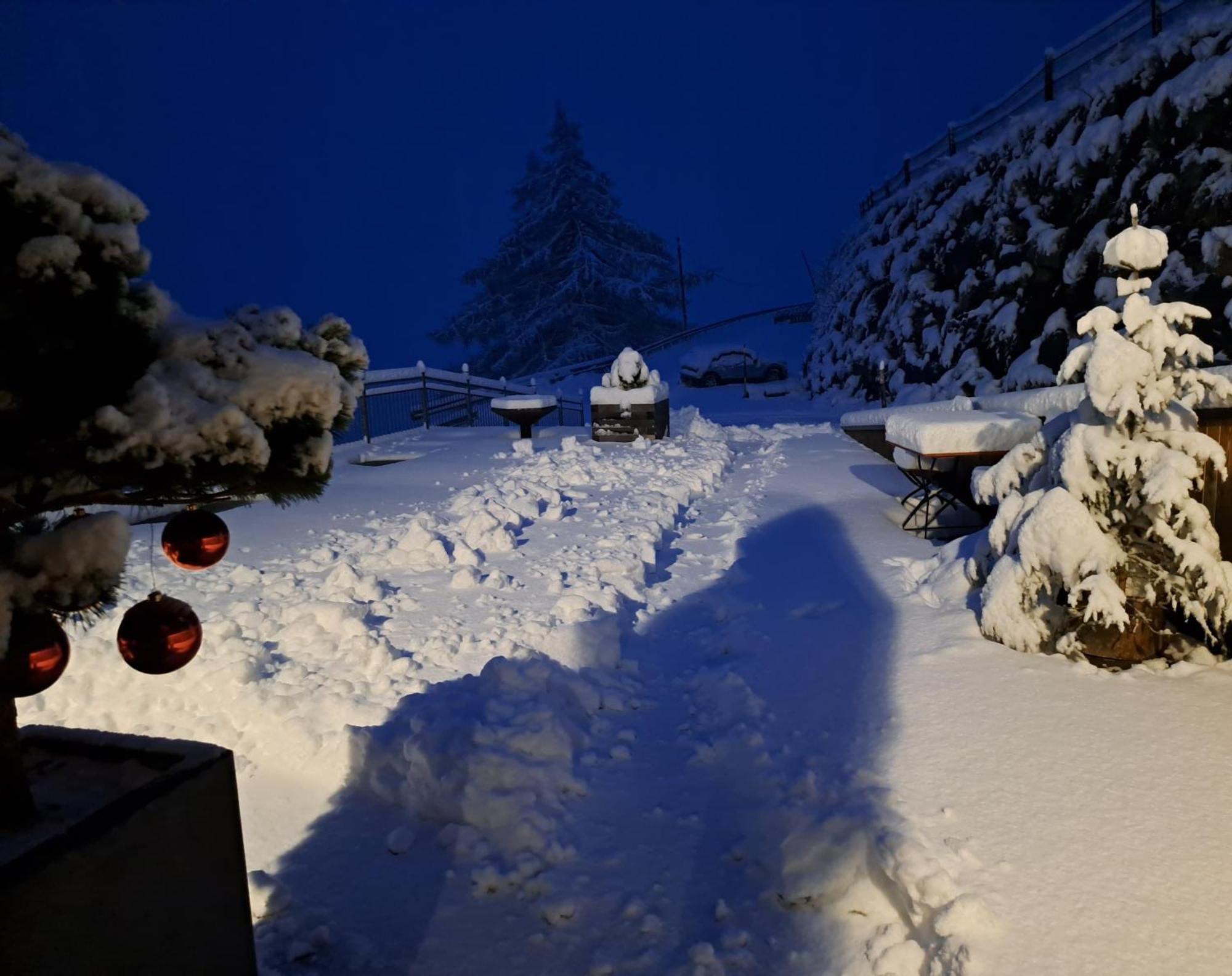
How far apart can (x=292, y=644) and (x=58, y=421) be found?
321 cm

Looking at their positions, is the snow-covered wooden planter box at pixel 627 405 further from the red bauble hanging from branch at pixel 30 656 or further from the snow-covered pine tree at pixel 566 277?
the snow-covered pine tree at pixel 566 277

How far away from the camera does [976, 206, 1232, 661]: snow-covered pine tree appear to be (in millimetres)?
3377

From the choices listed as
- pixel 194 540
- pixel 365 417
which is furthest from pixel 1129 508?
pixel 365 417

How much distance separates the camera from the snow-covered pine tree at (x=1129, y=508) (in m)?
3.38

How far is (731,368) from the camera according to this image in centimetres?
2698

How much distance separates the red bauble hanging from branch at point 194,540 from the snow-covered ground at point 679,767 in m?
1.33

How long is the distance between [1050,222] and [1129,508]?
12960mm

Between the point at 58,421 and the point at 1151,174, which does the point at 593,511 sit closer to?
the point at 58,421

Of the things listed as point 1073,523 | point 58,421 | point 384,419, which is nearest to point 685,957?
point 58,421

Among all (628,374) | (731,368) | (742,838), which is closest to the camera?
(742,838)

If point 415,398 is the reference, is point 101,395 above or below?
below

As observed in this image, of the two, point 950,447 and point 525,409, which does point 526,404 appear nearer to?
point 525,409

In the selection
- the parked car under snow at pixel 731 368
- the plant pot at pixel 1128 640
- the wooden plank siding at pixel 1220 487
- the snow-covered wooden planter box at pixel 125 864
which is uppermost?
the parked car under snow at pixel 731 368

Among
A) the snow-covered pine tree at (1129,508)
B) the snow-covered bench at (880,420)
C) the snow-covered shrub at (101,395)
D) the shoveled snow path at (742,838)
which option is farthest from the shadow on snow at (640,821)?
the snow-covered bench at (880,420)
